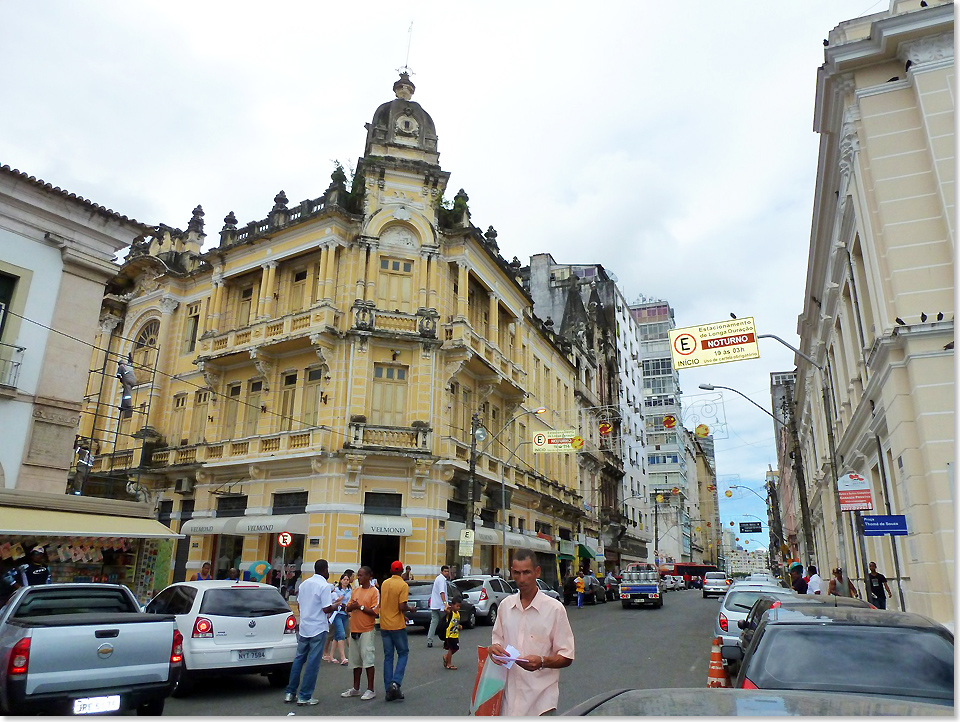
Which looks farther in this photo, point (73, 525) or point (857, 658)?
point (73, 525)

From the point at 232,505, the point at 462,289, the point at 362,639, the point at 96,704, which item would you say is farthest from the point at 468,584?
the point at 96,704

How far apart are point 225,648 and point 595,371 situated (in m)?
46.0

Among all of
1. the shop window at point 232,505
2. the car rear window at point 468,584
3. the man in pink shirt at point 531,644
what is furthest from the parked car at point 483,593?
the man in pink shirt at point 531,644

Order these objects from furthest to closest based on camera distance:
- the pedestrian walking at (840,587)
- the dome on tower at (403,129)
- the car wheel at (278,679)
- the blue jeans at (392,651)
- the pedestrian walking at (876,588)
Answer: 1. the dome on tower at (403,129)
2. the pedestrian walking at (840,587)
3. the pedestrian walking at (876,588)
4. the car wheel at (278,679)
5. the blue jeans at (392,651)

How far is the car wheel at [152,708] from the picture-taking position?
736cm

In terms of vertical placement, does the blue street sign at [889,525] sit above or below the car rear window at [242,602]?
above

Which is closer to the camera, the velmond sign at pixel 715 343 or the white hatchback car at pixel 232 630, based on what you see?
the white hatchback car at pixel 232 630

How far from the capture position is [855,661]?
16.8 ft

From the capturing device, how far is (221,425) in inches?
1116

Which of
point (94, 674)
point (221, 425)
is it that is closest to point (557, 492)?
point (221, 425)

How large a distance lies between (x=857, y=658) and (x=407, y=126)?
92.6 feet

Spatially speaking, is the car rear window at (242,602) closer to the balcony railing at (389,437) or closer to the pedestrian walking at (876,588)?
the pedestrian walking at (876,588)

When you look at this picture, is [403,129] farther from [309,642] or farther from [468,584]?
[309,642]

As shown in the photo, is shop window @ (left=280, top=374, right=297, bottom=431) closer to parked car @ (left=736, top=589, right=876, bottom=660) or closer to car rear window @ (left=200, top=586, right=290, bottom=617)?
car rear window @ (left=200, top=586, right=290, bottom=617)
